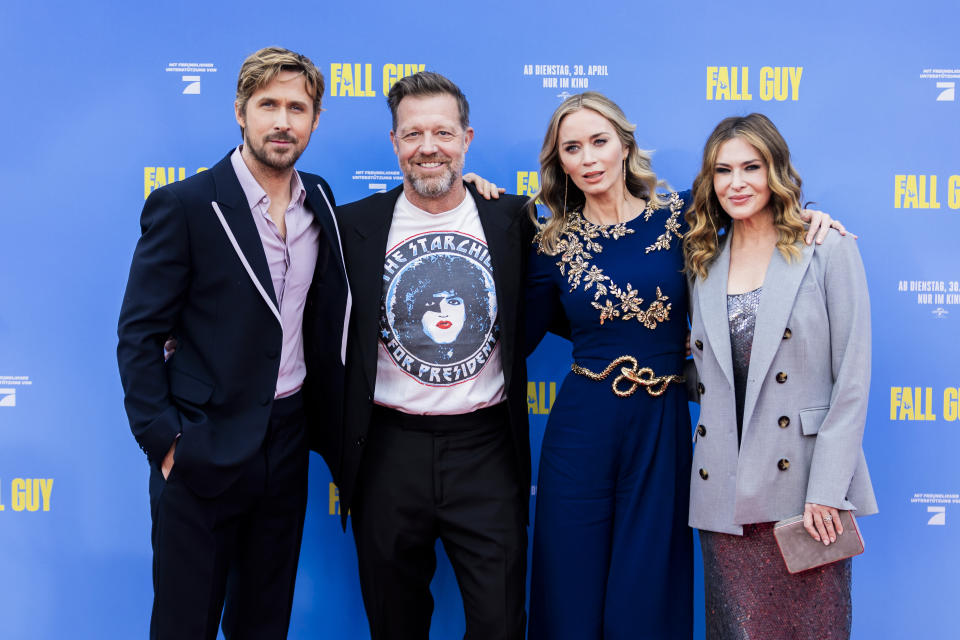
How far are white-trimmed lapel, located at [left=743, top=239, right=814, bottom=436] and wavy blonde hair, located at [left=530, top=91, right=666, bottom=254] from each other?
469 mm

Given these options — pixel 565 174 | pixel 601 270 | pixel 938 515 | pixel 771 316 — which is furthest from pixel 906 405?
pixel 565 174

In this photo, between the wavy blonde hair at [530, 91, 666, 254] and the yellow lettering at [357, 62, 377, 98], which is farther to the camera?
the yellow lettering at [357, 62, 377, 98]

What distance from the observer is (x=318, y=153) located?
2.74 meters

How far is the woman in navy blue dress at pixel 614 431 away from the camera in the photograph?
199cm

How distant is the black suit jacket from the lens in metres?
2.09

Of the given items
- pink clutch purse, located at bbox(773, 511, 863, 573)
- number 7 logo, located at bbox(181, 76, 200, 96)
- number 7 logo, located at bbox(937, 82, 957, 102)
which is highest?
number 7 logo, located at bbox(181, 76, 200, 96)

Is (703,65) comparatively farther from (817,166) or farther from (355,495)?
(355,495)

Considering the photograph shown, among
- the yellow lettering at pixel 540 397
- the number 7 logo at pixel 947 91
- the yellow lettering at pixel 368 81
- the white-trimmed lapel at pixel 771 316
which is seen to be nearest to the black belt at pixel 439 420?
the yellow lettering at pixel 540 397

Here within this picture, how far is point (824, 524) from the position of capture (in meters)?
1.76

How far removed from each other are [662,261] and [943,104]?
1536mm

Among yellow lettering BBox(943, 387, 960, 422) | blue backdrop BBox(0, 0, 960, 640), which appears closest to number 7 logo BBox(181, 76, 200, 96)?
blue backdrop BBox(0, 0, 960, 640)

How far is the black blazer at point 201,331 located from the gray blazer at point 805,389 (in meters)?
1.31

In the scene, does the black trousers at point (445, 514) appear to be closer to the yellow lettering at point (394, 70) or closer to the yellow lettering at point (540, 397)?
the yellow lettering at point (540, 397)

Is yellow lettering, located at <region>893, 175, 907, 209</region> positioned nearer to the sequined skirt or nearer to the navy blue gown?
the navy blue gown
